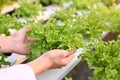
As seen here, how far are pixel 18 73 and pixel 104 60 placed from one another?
484 millimetres

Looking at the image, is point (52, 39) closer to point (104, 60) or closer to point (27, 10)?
point (104, 60)

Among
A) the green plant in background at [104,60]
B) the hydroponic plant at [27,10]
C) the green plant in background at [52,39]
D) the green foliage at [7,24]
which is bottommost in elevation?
the green plant in background at [104,60]

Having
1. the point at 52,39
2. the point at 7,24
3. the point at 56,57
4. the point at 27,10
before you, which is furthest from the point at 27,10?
the point at 56,57

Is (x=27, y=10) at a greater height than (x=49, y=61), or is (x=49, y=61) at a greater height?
(x=27, y=10)

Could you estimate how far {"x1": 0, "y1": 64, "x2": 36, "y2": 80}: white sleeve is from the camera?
4.06 feet

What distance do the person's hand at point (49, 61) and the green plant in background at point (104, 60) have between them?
14 cm

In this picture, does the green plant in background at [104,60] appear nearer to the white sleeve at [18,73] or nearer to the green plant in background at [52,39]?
the green plant in background at [52,39]

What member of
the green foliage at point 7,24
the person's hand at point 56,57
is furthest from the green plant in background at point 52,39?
the green foliage at point 7,24

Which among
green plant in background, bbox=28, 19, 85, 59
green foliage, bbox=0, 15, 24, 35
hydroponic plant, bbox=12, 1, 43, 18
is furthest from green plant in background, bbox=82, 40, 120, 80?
hydroponic plant, bbox=12, 1, 43, 18

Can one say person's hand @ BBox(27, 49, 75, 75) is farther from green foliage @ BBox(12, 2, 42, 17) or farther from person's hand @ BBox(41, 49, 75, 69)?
green foliage @ BBox(12, 2, 42, 17)

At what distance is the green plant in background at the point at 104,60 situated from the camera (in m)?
1.40

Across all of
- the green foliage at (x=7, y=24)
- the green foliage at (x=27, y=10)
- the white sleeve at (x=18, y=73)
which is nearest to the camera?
the white sleeve at (x=18, y=73)

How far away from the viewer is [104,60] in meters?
1.46

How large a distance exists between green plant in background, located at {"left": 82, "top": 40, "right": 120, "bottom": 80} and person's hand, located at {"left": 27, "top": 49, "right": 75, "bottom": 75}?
0.14 m
